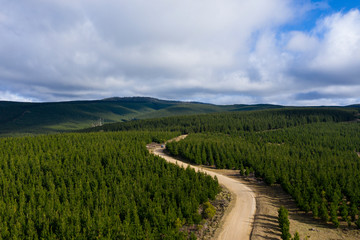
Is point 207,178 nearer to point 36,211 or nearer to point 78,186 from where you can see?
point 78,186

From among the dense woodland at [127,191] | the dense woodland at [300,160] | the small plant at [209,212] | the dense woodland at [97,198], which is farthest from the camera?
the dense woodland at [300,160]

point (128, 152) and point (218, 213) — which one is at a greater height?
point (128, 152)

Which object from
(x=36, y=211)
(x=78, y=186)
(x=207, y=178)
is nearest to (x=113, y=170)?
(x=78, y=186)

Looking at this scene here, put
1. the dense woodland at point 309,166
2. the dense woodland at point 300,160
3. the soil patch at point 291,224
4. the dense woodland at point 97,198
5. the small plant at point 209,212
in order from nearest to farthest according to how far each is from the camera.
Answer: the dense woodland at point 97,198, the soil patch at point 291,224, the small plant at point 209,212, the dense woodland at point 309,166, the dense woodland at point 300,160

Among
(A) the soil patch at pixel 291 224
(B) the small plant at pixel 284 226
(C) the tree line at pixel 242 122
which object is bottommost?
(A) the soil patch at pixel 291 224

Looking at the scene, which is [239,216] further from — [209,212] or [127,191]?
[127,191]

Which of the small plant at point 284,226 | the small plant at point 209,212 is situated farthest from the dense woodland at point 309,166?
the small plant at point 209,212

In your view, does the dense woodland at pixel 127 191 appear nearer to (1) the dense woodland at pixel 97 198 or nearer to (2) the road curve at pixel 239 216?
(1) the dense woodland at pixel 97 198
